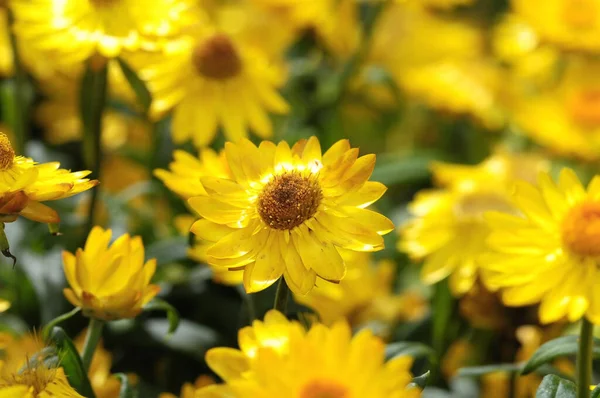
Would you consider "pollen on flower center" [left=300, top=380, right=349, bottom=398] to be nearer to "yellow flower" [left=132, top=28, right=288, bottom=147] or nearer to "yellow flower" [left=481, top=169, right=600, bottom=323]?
"yellow flower" [left=481, top=169, right=600, bottom=323]

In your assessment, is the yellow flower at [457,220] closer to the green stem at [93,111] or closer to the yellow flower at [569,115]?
the yellow flower at [569,115]

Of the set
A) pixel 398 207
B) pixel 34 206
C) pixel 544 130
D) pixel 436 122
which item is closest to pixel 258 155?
pixel 34 206

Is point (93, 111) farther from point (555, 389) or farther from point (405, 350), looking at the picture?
point (555, 389)

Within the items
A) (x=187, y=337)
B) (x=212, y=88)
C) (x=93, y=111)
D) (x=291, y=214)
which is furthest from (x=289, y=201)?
(x=212, y=88)

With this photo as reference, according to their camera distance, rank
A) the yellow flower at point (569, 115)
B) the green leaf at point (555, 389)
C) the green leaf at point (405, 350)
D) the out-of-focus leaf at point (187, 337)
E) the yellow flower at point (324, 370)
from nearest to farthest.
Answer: the yellow flower at point (324, 370) → the green leaf at point (555, 389) → the green leaf at point (405, 350) → the out-of-focus leaf at point (187, 337) → the yellow flower at point (569, 115)

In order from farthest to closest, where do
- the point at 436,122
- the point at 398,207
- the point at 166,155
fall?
1. the point at 436,122
2. the point at 398,207
3. the point at 166,155

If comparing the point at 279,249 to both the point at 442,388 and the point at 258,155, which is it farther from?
the point at 442,388

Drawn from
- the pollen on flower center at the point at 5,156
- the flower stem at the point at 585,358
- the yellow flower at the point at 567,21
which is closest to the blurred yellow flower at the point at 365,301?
the flower stem at the point at 585,358
